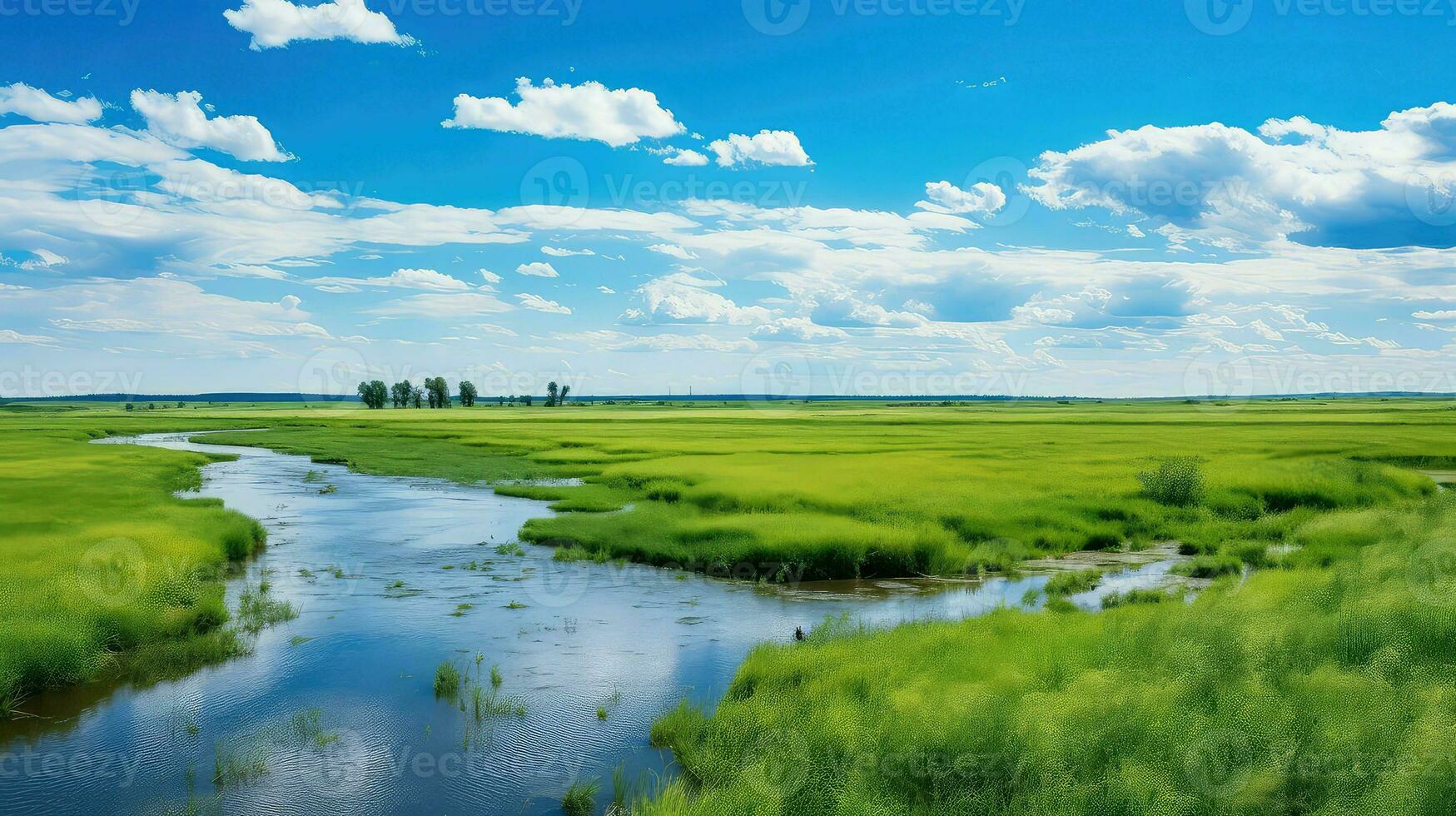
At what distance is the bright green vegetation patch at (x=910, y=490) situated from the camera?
26141 mm

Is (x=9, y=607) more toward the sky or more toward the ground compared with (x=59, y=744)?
more toward the sky

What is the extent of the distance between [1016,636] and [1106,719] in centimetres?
462

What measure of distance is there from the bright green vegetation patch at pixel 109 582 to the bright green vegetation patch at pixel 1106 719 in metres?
10.8

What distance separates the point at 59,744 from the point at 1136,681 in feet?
51.8

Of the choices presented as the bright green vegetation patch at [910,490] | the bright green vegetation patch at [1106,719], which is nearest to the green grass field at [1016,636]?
the bright green vegetation patch at [1106,719]

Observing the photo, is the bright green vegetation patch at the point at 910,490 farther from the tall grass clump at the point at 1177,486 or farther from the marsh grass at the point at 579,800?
the marsh grass at the point at 579,800

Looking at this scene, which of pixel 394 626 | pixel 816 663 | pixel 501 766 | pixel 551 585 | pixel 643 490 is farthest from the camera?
pixel 643 490

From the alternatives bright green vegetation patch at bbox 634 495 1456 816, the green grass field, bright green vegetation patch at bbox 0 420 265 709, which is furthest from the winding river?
bright green vegetation patch at bbox 634 495 1456 816

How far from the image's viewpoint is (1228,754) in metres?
10.0

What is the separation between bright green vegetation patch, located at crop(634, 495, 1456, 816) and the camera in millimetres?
9414

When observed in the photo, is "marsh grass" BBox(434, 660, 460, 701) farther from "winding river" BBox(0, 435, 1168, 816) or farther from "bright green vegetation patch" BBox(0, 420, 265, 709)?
"bright green vegetation patch" BBox(0, 420, 265, 709)

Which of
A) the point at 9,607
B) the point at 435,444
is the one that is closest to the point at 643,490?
the point at 9,607

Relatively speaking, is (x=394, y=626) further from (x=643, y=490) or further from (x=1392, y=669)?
(x=643, y=490)

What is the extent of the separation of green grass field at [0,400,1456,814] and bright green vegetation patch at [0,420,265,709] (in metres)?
0.08
